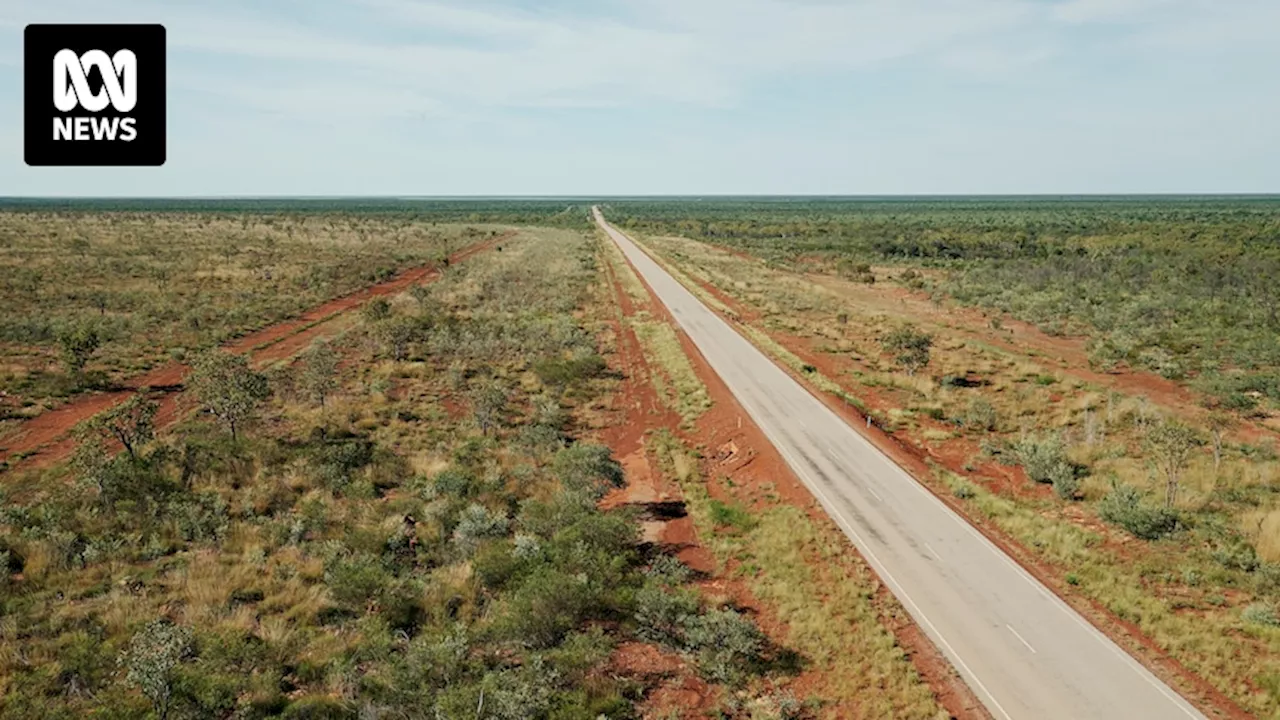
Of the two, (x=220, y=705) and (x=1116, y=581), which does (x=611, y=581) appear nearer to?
(x=220, y=705)

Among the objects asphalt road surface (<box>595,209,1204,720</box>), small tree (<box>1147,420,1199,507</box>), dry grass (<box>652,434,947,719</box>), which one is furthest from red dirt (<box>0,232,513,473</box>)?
small tree (<box>1147,420,1199,507</box>)

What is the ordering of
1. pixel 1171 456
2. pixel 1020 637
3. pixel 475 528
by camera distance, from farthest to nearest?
1. pixel 1171 456
2. pixel 475 528
3. pixel 1020 637

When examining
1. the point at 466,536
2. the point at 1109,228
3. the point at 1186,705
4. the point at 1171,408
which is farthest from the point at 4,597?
the point at 1109,228

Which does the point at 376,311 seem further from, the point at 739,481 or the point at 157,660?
the point at 157,660

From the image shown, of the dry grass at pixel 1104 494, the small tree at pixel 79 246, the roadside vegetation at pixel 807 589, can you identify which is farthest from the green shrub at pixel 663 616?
the small tree at pixel 79 246

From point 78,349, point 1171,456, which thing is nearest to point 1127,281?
point 1171,456

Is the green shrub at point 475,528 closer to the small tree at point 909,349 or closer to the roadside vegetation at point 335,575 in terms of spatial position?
the roadside vegetation at point 335,575
